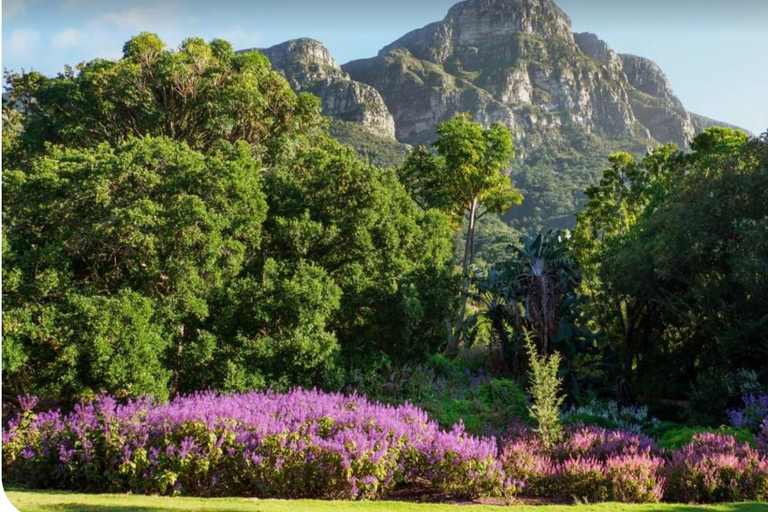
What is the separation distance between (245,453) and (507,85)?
142 metres

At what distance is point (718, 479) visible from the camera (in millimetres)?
7688

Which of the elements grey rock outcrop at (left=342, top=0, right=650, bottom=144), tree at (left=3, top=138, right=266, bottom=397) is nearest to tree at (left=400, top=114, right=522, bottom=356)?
tree at (left=3, top=138, right=266, bottom=397)

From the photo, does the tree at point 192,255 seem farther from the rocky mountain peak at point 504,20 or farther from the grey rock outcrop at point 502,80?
the grey rock outcrop at point 502,80

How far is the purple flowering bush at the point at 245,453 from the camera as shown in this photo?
7.52 m

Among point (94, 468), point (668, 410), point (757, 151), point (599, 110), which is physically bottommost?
point (668, 410)

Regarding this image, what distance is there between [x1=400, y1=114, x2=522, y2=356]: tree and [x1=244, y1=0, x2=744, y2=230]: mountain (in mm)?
83436

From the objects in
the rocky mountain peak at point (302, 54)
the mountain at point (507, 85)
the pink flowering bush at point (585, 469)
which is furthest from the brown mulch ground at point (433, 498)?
the rocky mountain peak at point (302, 54)

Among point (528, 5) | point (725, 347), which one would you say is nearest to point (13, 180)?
point (725, 347)

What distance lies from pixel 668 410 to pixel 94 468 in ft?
44.5

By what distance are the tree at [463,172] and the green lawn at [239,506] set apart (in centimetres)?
1583

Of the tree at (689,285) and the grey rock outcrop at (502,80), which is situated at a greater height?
the grey rock outcrop at (502,80)

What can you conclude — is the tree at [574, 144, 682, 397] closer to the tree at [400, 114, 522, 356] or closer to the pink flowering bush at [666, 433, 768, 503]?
the tree at [400, 114, 522, 356]

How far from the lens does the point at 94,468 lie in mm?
7871

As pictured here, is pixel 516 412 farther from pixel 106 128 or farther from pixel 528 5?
pixel 528 5
